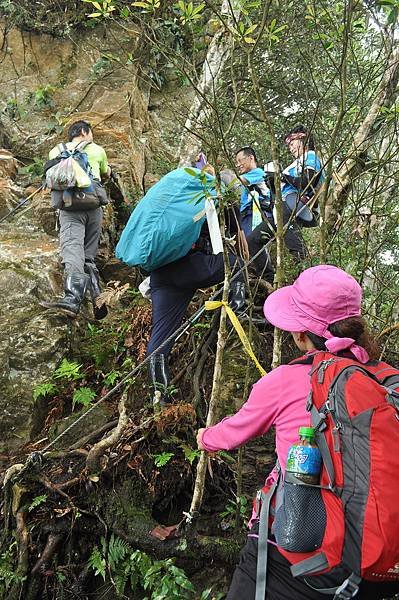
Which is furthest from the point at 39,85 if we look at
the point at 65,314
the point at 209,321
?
the point at 209,321

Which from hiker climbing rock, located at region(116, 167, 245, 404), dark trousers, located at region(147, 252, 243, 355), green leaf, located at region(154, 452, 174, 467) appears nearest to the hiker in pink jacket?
hiker climbing rock, located at region(116, 167, 245, 404)

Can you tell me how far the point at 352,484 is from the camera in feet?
6.22

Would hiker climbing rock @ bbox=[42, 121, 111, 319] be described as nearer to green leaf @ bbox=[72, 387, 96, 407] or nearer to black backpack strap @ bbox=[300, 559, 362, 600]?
green leaf @ bbox=[72, 387, 96, 407]

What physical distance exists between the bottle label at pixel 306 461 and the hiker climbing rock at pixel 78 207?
394 cm

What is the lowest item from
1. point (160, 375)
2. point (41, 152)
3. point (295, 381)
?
point (160, 375)

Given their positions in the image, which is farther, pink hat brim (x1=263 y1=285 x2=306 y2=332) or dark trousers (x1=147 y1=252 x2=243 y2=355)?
dark trousers (x1=147 y1=252 x2=243 y2=355)

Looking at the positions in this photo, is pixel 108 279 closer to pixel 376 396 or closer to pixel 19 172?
pixel 19 172

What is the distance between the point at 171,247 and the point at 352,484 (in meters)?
2.31

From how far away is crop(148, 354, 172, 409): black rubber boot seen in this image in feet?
13.9

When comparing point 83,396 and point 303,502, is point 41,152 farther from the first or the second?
point 303,502

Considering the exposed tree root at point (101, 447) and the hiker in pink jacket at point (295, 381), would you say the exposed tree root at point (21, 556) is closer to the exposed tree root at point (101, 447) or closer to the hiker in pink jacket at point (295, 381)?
the exposed tree root at point (101, 447)

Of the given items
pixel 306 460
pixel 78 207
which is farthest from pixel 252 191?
pixel 306 460

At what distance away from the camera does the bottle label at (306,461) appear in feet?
6.49

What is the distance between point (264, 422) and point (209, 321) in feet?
9.31
